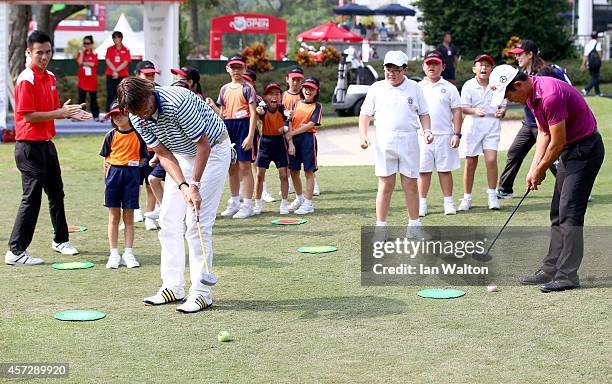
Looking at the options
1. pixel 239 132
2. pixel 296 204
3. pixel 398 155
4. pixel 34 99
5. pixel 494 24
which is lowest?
pixel 296 204

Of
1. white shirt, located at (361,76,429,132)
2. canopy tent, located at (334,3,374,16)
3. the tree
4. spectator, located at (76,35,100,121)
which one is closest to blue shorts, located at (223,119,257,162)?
white shirt, located at (361,76,429,132)

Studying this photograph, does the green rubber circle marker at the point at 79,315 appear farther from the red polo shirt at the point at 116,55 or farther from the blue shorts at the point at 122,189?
the red polo shirt at the point at 116,55

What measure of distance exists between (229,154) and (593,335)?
9.47 ft

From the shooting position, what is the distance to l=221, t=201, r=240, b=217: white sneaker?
12578 mm

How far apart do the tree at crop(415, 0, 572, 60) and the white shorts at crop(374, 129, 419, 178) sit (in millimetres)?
25967

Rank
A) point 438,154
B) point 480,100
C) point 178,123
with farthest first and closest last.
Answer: point 480,100 < point 438,154 < point 178,123

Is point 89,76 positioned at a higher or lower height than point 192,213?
higher

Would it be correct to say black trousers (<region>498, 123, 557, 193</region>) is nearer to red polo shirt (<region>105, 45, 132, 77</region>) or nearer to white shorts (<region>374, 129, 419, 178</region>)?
white shorts (<region>374, 129, 419, 178</region>)

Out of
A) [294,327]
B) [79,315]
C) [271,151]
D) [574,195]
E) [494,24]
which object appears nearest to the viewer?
[294,327]

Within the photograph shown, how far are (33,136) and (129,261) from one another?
4.90ft

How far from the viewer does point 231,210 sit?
1262cm

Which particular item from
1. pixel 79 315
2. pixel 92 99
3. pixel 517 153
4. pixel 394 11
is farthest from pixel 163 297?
pixel 394 11

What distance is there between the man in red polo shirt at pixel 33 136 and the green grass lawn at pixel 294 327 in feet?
1.05

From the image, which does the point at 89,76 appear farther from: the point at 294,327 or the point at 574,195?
the point at 294,327
